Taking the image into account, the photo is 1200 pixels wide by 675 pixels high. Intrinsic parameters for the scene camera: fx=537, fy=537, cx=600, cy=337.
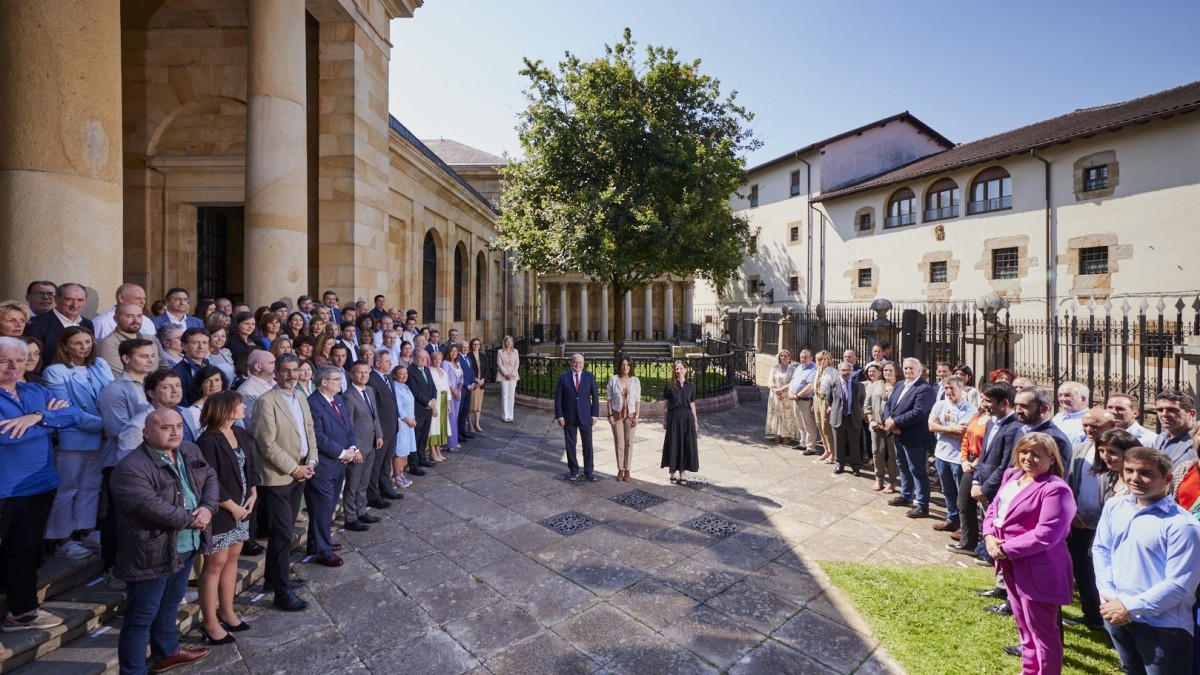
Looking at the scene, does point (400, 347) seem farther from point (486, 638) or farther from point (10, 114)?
point (486, 638)

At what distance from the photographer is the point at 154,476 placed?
301 centimetres

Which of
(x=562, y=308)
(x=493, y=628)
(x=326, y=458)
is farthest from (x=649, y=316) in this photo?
(x=493, y=628)

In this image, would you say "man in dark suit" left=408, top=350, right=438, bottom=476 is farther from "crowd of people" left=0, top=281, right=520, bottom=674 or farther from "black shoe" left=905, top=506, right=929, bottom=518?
"black shoe" left=905, top=506, right=929, bottom=518

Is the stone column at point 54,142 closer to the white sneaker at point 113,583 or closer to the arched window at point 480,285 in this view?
the white sneaker at point 113,583

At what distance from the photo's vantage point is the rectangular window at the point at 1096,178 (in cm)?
1845

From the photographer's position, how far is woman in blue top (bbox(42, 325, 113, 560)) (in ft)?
11.9

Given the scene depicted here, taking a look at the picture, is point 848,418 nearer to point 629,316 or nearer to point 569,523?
point 569,523

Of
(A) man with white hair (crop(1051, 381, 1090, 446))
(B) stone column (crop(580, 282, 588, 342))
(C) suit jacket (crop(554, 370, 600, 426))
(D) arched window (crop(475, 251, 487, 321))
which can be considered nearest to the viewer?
(A) man with white hair (crop(1051, 381, 1090, 446))

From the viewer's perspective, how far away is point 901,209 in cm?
2548

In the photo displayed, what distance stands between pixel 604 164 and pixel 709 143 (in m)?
2.96

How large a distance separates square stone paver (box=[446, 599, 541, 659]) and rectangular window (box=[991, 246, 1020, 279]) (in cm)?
2444

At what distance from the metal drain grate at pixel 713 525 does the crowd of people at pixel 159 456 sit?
3592 mm

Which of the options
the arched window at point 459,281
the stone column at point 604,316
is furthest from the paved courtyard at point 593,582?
the stone column at point 604,316

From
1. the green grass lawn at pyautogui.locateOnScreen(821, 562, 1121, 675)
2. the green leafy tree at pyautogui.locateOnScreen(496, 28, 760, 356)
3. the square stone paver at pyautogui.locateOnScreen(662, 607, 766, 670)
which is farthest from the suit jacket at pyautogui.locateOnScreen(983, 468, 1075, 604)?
the green leafy tree at pyautogui.locateOnScreen(496, 28, 760, 356)
